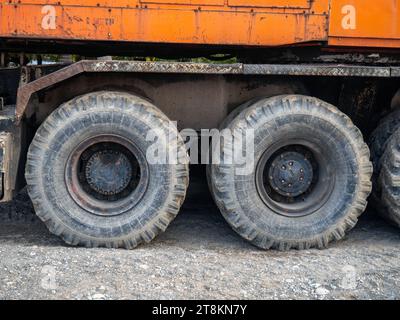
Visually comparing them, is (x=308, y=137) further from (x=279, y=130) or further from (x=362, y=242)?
(x=362, y=242)

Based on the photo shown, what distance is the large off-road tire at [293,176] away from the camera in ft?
16.8

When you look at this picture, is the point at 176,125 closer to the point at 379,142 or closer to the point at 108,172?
the point at 108,172

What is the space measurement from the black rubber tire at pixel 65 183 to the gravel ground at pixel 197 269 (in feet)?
0.55

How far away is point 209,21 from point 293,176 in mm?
1520

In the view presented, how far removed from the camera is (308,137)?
17.2 feet

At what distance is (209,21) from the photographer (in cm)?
507

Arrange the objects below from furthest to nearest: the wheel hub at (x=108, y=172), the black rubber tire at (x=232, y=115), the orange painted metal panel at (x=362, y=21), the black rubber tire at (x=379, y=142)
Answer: the black rubber tire at (x=379, y=142) < the black rubber tire at (x=232, y=115) < the wheel hub at (x=108, y=172) < the orange painted metal panel at (x=362, y=21)

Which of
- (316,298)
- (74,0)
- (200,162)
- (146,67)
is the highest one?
(74,0)

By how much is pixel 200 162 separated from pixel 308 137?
3.87ft

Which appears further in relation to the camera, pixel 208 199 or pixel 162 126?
pixel 208 199

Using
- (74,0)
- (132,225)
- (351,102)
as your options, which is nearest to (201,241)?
(132,225)

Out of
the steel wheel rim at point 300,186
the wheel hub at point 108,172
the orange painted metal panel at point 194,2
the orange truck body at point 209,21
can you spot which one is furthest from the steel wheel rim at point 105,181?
the orange painted metal panel at point 194,2

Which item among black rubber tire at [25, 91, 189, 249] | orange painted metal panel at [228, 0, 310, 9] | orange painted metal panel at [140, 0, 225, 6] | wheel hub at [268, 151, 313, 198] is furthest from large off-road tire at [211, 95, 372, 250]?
orange painted metal panel at [140, 0, 225, 6]

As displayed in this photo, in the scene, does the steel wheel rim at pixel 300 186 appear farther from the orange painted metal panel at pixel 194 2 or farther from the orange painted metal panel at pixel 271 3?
the orange painted metal panel at pixel 194 2
